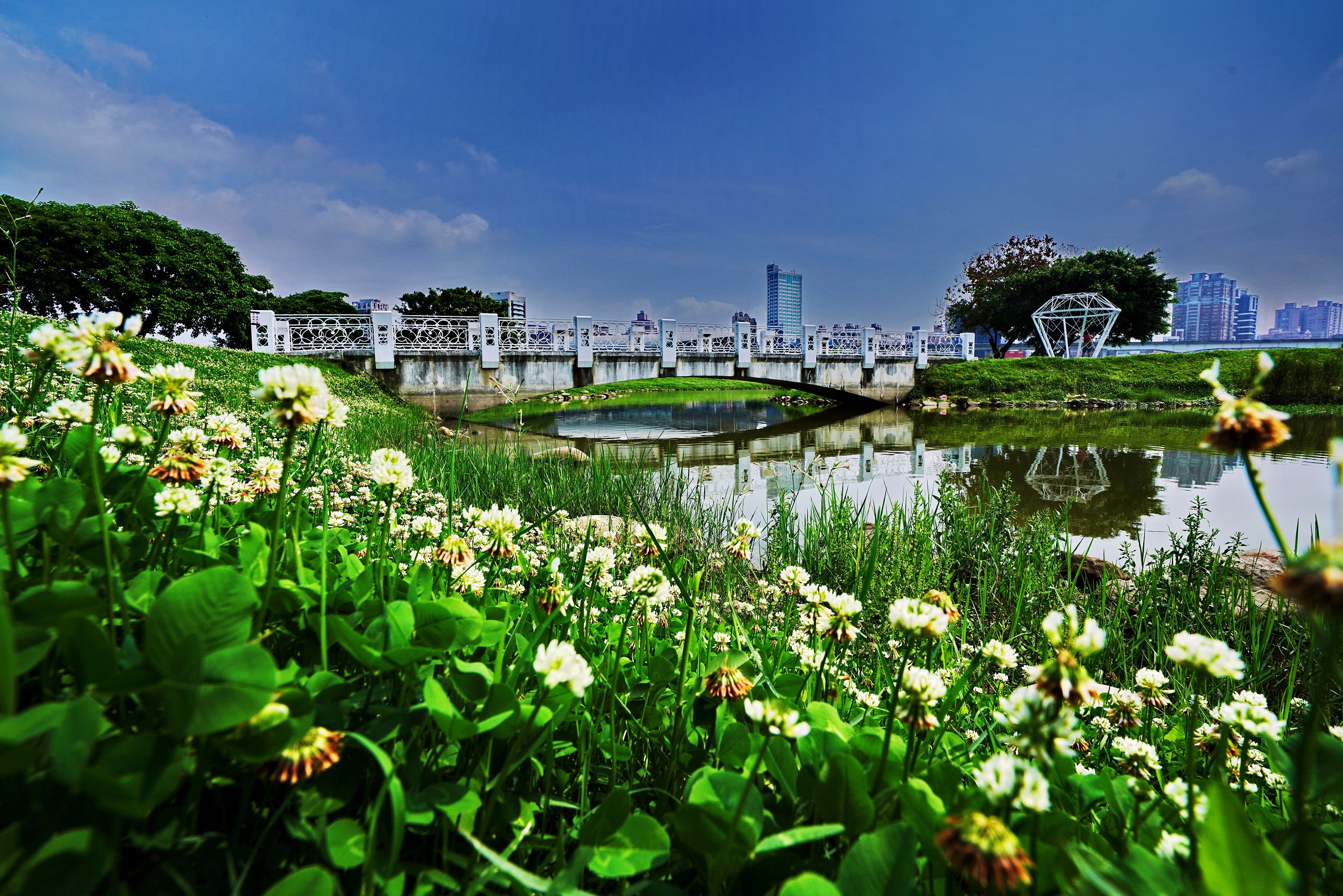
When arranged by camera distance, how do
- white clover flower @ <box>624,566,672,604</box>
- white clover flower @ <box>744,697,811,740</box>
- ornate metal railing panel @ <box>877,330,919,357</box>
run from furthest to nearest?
1. ornate metal railing panel @ <box>877,330,919,357</box>
2. white clover flower @ <box>624,566,672,604</box>
3. white clover flower @ <box>744,697,811,740</box>

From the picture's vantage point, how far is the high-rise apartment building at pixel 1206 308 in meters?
130

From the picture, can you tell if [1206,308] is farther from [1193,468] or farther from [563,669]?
[563,669]

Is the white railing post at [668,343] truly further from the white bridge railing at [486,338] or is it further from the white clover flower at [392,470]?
the white clover flower at [392,470]

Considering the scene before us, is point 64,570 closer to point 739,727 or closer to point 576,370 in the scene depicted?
point 739,727

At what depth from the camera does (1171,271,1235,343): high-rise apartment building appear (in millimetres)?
129750

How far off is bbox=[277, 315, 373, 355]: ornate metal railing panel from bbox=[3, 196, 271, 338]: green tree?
13.5 m

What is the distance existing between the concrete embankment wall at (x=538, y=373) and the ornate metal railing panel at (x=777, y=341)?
16.8 inches

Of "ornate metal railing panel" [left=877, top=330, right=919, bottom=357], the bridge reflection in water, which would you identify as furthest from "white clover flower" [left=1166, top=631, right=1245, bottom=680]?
"ornate metal railing panel" [left=877, top=330, right=919, bottom=357]

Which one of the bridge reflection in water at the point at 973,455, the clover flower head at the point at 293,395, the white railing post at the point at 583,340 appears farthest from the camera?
the white railing post at the point at 583,340

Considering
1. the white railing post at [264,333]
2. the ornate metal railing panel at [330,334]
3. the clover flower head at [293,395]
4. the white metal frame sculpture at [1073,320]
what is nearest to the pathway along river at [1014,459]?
the clover flower head at [293,395]

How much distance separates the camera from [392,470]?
3.89 feet

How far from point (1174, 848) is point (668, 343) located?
18656mm

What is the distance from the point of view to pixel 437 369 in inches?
672

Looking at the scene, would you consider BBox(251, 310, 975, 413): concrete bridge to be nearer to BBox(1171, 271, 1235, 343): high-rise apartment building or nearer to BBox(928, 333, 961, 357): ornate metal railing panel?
BBox(928, 333, 961, 357): ornate metal railing panel
